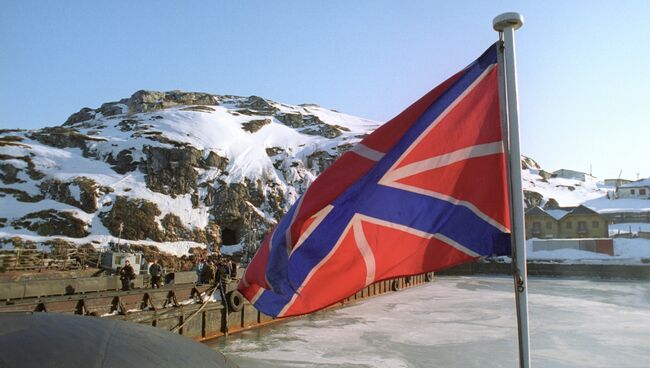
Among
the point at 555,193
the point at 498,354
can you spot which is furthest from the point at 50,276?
the point at 555,193

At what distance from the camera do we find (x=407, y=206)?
3.98 meters

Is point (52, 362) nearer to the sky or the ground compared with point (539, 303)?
nearer to the sky

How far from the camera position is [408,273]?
12.7 ft

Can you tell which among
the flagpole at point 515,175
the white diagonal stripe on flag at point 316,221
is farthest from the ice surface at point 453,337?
the flagpole at point 515,175

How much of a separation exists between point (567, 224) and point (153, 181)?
209ft

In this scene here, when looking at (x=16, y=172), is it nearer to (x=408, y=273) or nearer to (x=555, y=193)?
(x=408, y=273)

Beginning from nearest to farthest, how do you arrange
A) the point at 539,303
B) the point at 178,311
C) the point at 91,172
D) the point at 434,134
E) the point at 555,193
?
the point at 434,134
the point at 178,311
the point at 539,303
the point at 91,172
the point at 555,193

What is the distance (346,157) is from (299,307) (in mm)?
1319

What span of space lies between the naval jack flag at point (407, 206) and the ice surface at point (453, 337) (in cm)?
972

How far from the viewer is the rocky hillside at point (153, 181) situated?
5316cm

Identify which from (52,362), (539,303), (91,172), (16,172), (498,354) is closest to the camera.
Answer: (52,362)

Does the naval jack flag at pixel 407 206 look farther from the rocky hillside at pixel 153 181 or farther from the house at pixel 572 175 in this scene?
the house at pixel 572 175

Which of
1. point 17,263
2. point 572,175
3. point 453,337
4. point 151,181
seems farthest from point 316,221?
point 572,175

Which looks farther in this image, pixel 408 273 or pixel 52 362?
pixel 408 273
